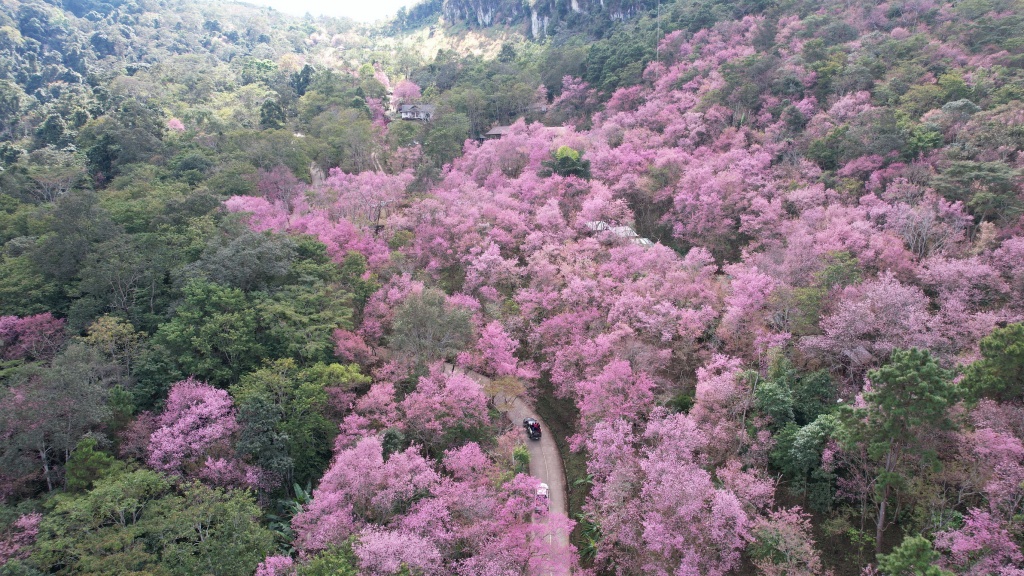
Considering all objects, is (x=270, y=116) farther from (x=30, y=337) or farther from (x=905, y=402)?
(x=905, y=402)

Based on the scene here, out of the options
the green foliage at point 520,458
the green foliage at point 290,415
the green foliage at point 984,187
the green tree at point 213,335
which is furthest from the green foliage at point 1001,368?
the green tree at point 213,335

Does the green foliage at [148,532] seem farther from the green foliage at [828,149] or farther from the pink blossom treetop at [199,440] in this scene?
the green foliage at [828,149]

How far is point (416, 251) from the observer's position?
111ft

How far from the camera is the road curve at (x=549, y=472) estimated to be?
776 inches

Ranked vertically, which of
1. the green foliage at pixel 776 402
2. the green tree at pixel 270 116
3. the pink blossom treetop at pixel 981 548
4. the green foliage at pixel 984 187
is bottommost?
the pink blossom treetop at pixel 981 548

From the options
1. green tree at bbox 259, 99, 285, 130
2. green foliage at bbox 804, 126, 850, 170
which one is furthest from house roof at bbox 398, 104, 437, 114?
green foliage at bbox 804, 126, 850, 170

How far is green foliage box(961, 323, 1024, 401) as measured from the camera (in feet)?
48.6

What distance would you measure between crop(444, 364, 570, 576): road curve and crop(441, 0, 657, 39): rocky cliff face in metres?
A: 60.6

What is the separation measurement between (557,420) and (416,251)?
14678mm

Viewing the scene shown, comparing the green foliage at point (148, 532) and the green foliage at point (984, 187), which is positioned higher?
the green foliage at point (984, 187)

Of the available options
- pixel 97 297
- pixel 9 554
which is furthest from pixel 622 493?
pixel 97 297

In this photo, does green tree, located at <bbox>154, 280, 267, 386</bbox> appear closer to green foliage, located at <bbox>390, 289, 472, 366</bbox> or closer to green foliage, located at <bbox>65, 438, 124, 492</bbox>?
green foliage, located at <bbox>65, 438, 124, 492</bbox>

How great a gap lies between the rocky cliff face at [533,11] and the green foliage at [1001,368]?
2548 inches

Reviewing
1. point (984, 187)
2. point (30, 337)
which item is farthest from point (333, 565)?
point (984, 187)
